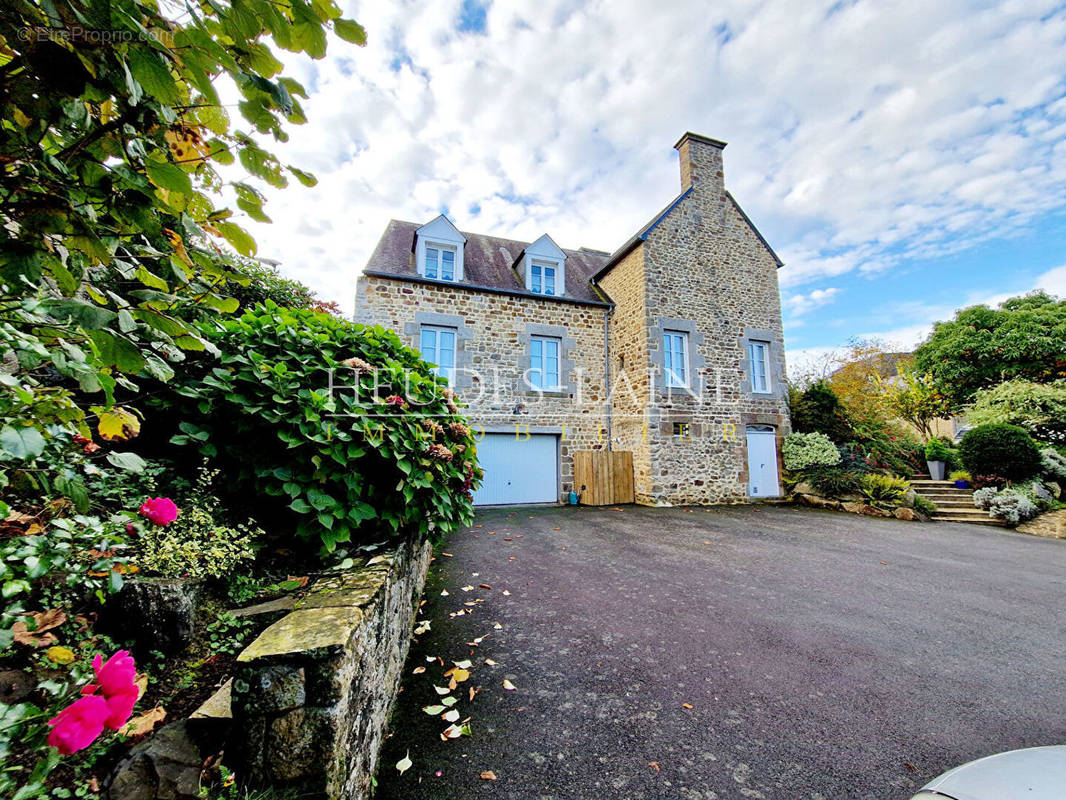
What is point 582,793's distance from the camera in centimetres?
161

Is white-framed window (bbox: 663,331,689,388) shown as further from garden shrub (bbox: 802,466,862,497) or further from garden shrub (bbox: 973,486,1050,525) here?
garden shrub (bbox: 973,486,1050,525)

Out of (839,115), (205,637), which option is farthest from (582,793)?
(839,115)

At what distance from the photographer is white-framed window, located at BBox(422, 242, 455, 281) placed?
30.9ft

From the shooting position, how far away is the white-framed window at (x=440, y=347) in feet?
29.6

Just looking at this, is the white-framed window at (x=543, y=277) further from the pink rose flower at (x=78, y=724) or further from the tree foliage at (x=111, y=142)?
the pink rose flower at (x=78, y=724)

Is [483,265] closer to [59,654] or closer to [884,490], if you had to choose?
[59,654]

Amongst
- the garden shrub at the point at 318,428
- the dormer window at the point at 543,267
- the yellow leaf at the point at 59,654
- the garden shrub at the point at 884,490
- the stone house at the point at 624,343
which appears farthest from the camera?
the dormer window at the point at 543,267

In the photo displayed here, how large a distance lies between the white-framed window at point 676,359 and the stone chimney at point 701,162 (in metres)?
4.31

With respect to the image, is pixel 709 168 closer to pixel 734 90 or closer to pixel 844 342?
pixel 734 90

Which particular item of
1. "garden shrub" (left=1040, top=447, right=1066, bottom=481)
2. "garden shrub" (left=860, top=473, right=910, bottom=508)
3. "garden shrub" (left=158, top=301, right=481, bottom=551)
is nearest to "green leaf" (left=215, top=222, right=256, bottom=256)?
"garden shrub" (left=158, top=301, right=481, bottom=551)

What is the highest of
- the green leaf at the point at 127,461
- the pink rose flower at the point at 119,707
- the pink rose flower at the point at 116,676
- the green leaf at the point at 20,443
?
the green leaf at the point at 20,443

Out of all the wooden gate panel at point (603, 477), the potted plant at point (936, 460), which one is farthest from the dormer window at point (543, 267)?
the potted plant at point (936, 460)

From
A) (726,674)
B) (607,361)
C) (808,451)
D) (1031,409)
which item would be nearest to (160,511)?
(726,674)

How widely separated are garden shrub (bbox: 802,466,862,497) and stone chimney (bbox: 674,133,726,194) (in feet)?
26.4
